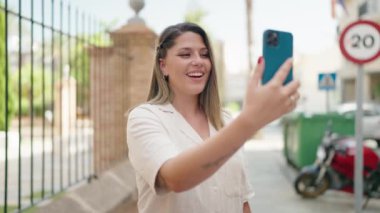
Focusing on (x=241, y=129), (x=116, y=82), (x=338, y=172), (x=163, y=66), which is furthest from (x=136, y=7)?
(x=241, y=129)

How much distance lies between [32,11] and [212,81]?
2811 mm

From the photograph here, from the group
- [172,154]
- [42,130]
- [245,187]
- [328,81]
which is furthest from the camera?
[328,81]

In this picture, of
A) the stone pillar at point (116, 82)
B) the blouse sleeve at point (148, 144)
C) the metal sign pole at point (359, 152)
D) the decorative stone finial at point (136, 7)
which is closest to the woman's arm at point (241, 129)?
the blouse sleeve at point (148, 144)

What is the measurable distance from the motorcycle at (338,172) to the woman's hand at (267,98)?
21.8 feet

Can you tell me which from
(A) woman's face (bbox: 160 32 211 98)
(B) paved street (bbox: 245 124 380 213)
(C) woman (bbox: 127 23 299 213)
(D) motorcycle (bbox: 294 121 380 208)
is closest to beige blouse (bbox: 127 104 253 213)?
(C) woman (bbox: 127 23 299 213)

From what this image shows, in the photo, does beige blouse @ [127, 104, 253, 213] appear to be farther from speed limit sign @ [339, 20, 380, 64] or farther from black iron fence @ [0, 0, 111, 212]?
speed limit sign @ [339, 20, 380, 64]

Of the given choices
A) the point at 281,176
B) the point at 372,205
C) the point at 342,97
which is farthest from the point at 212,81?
the point at 342,97

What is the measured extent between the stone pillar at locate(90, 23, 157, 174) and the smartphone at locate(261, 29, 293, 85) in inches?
249

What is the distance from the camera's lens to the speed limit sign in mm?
6270

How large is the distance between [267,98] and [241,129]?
11cm

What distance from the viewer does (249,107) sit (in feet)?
A: 4.29

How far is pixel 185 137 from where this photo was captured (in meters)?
1.82

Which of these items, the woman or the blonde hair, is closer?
the woman

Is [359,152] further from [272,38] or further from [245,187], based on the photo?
[272,38]
